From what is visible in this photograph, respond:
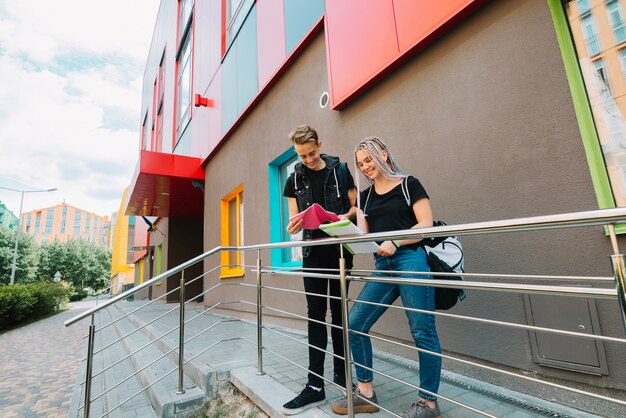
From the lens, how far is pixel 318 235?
2350mm

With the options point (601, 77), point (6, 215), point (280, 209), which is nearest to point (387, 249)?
A: point (601, 77)

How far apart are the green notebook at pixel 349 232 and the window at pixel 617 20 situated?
1.79 m

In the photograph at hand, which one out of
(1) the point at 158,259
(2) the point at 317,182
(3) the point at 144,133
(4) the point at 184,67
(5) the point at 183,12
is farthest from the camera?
(3) the point at 144,133

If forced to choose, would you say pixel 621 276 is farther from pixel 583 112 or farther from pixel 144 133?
pixel 144 133

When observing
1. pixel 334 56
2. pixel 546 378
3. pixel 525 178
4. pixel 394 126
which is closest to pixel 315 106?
pixel 334 56

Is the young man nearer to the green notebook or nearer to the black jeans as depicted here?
the black jeans

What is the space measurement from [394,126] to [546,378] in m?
2.20

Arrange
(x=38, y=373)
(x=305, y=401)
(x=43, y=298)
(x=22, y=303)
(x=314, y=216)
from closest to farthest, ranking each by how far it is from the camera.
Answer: (x=314, y=216), (x=305, y=401), (x=38, y=373), (x=22, y=303), (x=43, y=298)

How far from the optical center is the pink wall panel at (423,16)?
100.0 inches

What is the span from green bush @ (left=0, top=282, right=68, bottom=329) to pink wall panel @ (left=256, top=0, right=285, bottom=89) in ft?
43.4

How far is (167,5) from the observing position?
13945 mm

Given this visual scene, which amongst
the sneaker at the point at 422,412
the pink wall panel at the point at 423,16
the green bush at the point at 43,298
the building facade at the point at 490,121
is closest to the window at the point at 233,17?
the building facade at the point at 490,121

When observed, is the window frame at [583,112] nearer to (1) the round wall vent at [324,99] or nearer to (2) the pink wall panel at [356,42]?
(2) the pink wall panel at [356,42]

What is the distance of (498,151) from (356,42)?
1924mm
